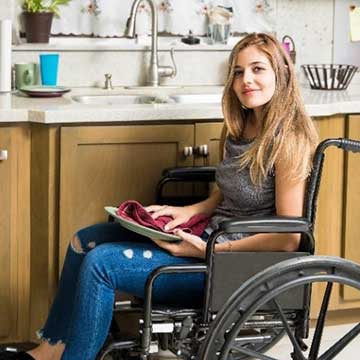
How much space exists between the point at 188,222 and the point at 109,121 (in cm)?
43

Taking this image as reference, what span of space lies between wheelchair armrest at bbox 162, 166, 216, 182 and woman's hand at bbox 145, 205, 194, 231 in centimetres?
15

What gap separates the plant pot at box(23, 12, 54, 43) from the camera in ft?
12.1

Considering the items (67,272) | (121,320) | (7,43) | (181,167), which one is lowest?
(121,320)

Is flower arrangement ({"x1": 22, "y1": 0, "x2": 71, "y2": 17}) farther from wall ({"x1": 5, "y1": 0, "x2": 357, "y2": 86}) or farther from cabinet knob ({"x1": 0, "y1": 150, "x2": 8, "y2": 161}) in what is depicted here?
cabinet knob ({"x1": 0, "y1": 150, "x2": 8, "y2": 161})

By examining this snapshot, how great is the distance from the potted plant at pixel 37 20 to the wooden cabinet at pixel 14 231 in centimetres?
68

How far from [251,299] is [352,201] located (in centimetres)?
110

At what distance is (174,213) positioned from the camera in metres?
2.96

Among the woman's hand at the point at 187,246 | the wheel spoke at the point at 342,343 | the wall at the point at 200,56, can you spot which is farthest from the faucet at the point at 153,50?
the wheel spoke at the point at 342,343

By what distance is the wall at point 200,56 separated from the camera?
12.6 feet

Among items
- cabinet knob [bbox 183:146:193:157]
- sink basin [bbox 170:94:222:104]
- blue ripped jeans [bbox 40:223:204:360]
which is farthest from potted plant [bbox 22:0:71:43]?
blue ripped jeans [bbox 40:223:204:360]

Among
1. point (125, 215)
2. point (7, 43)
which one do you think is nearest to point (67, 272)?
point (125, 215)

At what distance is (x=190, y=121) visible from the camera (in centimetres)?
324

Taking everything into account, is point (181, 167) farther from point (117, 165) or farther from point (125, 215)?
point (125, 215)

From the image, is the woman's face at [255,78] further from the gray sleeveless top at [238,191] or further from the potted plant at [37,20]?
the potted plant at [37,20]
